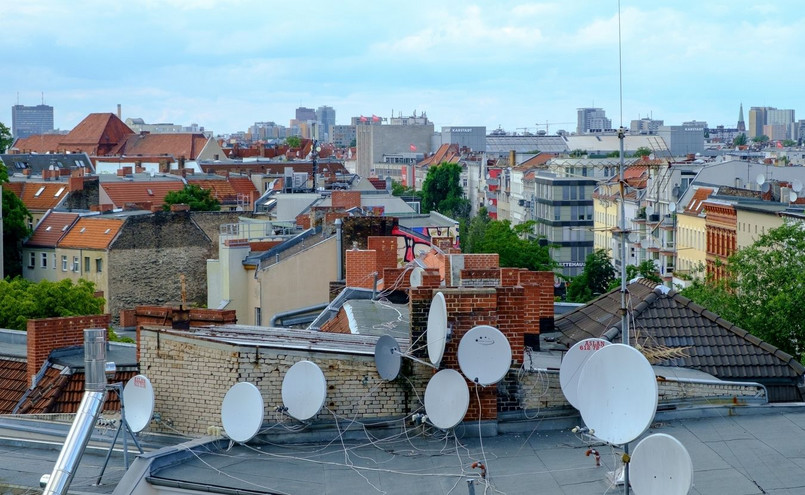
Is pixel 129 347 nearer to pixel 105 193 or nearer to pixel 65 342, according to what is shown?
pixel 65 342

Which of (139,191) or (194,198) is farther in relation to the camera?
(139,191)

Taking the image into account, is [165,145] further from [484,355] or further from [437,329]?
[484,355]

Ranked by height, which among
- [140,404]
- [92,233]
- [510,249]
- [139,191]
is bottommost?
[510,249]

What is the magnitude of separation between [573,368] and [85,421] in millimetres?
5420

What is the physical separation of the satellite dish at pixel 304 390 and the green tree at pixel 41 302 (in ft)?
102

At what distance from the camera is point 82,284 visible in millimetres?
51375

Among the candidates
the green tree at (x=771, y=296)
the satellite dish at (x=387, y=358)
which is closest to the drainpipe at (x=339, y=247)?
the green tree at (x=771, y=296)

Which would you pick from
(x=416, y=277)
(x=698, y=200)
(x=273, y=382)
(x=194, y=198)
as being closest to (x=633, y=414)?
(x=273, y=382)

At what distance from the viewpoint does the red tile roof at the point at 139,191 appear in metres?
84.2

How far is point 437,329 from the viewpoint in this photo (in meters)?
15.7

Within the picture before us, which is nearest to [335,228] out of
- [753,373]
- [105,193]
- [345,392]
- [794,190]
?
[753,373]

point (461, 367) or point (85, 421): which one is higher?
point (461, 367)

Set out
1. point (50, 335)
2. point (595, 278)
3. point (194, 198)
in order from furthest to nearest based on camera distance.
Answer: point (194, 198) < point (595, 278) < point (50, 335)

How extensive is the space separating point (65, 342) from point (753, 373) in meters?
11.8
